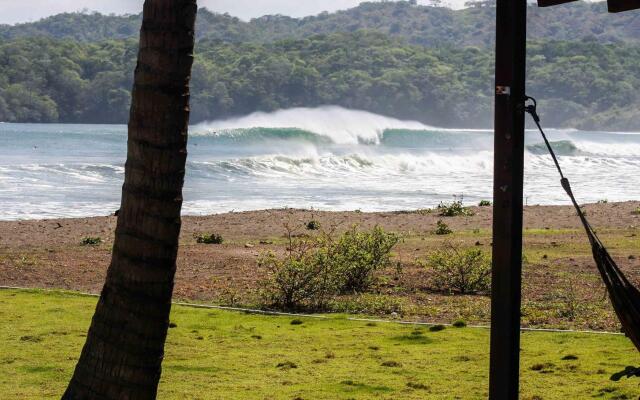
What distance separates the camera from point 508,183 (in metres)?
3.90

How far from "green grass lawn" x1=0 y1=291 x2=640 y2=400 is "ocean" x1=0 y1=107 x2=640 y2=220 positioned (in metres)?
11.2

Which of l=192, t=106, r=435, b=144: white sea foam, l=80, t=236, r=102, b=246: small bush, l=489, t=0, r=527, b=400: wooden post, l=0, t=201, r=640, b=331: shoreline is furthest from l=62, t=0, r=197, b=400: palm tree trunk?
l=192, t=106, r=435, b=144: white sea foam

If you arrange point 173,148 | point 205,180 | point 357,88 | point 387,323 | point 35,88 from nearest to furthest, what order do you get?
point 173,148, point 387,323, point 205,180, point 35,88, point 357,88

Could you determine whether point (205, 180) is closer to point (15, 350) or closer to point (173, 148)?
point (15, 350)

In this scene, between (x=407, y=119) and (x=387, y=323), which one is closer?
(x=387, y=323)

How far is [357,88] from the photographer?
83688 mm

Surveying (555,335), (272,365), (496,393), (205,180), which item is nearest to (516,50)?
(496,393)

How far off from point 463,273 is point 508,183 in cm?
518

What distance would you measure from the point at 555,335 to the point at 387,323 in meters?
1.22

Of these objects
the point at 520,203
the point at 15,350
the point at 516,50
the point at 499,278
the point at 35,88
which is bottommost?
the point at 15,350

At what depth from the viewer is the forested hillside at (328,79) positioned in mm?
75438

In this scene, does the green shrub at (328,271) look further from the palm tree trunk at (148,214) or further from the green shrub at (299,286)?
the palm tree trunk at (148,214)

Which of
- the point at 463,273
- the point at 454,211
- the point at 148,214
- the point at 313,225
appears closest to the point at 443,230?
the point at 313,225

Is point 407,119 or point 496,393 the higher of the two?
point 407,119
